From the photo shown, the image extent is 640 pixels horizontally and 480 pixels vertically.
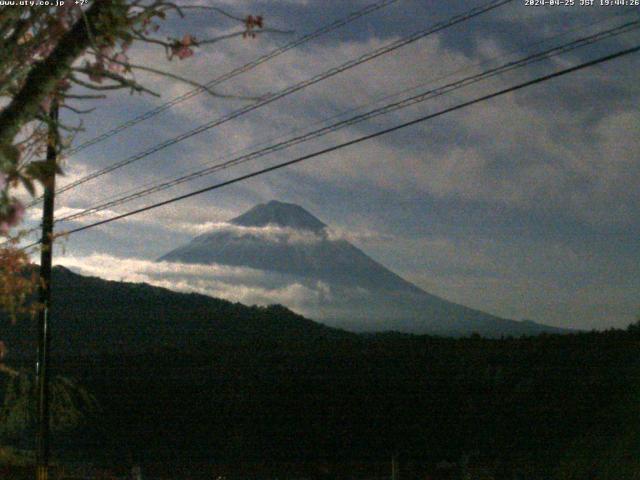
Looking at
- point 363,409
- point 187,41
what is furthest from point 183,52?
point 363,409

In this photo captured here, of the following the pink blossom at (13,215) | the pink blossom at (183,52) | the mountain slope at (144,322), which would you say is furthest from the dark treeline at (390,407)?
the pink blossom at (13,215)

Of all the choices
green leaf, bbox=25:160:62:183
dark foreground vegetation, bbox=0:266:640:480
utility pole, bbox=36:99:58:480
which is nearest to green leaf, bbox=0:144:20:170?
green leaf, bbox=25:160:62:183

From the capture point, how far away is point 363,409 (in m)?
28.1

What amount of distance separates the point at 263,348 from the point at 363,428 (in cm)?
1453

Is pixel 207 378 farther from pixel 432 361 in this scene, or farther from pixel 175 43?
pixel 175 43

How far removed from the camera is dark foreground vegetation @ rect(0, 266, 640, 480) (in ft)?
67.9

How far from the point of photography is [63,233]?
8.01m

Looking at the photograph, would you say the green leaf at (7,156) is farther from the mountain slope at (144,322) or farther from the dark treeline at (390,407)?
the mountain slope at (144,322)

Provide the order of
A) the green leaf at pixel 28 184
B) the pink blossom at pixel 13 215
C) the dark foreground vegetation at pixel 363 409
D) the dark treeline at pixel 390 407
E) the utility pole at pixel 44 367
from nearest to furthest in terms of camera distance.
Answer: the green leaf at pixel 28 184, the pink blossom at pixel 13 215, the utility pole at pixel 44 367, the dark foreground vegetation at pixel 363 409, the dark treeline at pixel 390 407

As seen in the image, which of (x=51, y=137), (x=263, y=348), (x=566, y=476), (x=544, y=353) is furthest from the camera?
(x=263, y=348)

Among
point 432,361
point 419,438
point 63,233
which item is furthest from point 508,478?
point 63,233

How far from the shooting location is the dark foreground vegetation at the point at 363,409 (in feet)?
67.9

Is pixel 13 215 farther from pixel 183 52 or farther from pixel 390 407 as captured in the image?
pixel 390 407

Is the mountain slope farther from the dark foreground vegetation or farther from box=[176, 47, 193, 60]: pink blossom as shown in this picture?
box=[176, 47, 193, 60]: pink blossom
